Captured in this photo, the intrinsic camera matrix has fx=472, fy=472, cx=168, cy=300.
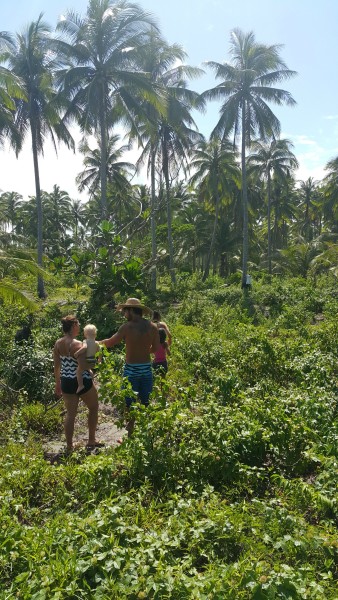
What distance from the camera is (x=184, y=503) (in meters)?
3.26

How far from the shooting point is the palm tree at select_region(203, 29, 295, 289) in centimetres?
2169

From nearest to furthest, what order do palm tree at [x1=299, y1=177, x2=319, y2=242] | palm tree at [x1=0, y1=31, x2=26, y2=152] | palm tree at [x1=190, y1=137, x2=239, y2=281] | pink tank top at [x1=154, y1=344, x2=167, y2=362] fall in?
pink tank top at [x1=154, y1=344, x2=167, y2=362] < palm tree at [x1=0, y1=31, x2=26, y2=152] < palm tree at [x1=190, y1=137, x2=239, y2=281] < palm tree at [x1=299, y1=177, x2=319, y2=242]

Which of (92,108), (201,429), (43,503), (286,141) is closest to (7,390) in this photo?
(43,503)

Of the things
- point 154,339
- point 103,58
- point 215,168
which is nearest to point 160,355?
point 154,339

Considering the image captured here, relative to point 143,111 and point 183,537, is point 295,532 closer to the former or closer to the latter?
point 183,537

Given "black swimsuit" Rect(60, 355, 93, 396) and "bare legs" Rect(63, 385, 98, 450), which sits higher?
"black swimsuit" Rect(60, 355, 93, 396)

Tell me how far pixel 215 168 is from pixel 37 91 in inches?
464

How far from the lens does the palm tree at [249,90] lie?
21.7 meters

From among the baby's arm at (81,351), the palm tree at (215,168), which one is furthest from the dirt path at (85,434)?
the palm tree at (215,168)

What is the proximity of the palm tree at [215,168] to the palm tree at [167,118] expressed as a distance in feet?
10.7

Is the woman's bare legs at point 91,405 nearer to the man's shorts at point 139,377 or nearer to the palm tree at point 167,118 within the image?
the man's shorts at point 139,377

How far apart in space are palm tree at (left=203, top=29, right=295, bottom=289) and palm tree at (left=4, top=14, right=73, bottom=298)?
24.1 ft

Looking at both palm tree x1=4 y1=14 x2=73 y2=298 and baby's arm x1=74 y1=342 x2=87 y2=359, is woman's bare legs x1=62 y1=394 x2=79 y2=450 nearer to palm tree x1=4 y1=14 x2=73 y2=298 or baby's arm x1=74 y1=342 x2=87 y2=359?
baby's arm x1=74 y1=342 x2=87 y2=359

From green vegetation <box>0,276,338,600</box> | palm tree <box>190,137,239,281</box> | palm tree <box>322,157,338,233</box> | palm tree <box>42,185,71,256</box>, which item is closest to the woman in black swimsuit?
green vegetation <box>0,276,338,600</box>
